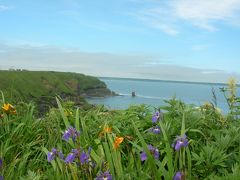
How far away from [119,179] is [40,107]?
3.99 meters

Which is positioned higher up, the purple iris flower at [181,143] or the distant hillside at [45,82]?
the purple iris flower at [181,143]

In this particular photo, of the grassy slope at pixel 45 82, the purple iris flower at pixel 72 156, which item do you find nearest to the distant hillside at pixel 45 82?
the grassy slope at pixel 45 82

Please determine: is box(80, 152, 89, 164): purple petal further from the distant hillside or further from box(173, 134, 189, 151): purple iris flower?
the distant hillside

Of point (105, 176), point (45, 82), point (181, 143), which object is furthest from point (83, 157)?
point (45, 82)

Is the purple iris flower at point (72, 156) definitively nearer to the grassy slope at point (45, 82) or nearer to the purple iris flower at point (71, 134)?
the purple iris flower at point (71, 134)

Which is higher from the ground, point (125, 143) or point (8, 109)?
point (8, 109)

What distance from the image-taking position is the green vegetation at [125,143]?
407 cm

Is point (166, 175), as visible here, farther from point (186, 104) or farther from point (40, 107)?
point (40, 107)

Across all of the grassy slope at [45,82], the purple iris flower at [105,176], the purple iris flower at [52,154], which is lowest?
the grassy slope at [45,82]

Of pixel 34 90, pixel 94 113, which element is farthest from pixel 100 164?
pixel 34 90

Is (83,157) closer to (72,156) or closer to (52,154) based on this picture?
(72,156)

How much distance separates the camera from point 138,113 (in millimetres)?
6012

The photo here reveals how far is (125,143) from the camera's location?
4633mm

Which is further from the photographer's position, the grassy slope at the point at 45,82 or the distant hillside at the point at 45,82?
the grassy slope at the point at 45,82
